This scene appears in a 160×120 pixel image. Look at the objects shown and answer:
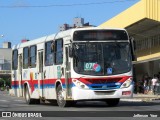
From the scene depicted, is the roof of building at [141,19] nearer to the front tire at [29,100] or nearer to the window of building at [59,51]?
the front tire at [29,100]

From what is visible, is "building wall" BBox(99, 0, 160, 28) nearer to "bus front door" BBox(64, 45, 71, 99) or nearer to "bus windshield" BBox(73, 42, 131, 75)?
"bus windshield" BBox(73, 42, 131, 75)

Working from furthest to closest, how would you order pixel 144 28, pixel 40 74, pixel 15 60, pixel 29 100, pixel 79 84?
pixel 144 28 → pixel 15 60 → pixel 29 100 → pixel 40 74 → pixel 79 84

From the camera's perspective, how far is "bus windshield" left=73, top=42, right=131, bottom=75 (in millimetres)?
22188

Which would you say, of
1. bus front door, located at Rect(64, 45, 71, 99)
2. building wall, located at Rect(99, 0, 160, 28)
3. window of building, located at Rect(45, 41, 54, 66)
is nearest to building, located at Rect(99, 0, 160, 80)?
building wall, located at Rect(99, 0, 160, 28)

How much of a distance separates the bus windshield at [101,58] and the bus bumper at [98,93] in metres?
0.74

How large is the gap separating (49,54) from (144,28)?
907 inches

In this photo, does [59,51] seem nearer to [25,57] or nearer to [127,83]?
[127,83]

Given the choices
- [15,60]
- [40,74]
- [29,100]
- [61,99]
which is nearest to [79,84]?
[61,99]

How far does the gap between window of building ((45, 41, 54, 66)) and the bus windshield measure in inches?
106

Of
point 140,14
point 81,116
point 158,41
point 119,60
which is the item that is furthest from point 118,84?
point 158,41

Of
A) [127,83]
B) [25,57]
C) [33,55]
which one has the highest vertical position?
[33,55]

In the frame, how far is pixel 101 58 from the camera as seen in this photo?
22.3m

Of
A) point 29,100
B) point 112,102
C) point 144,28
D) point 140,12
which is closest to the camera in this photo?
point 112,102

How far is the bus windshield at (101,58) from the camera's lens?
22188 millimetres
